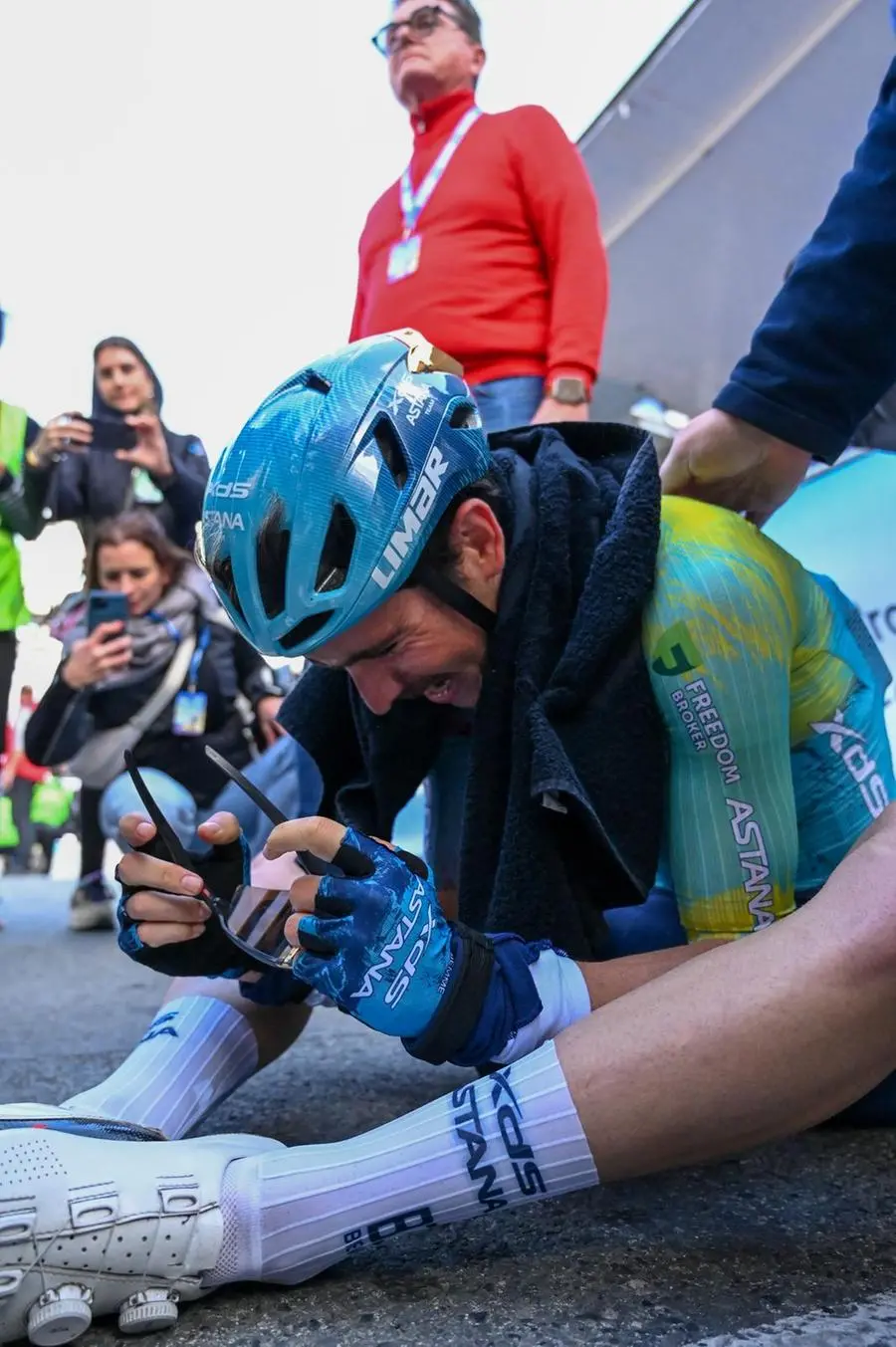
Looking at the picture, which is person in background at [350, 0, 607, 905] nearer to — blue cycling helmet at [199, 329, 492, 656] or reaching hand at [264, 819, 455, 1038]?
blue cycling helmet at [199, 329, 492, 656]

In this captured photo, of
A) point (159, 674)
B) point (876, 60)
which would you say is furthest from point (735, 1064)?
point (876, 60)

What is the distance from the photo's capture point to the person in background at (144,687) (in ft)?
10.6

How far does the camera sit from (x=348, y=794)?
1528 mm

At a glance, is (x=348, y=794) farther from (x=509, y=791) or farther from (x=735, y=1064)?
(x=735, y=1064)

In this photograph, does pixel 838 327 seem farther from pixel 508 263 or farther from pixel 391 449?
pixel 508 263

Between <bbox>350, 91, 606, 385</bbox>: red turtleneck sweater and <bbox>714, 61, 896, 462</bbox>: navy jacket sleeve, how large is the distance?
0.87 m

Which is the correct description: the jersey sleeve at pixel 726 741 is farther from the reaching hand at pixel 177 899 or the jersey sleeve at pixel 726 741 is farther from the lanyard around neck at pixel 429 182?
the lanyard around neck at pixel 429 182

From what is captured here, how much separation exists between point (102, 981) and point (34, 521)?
157 cm

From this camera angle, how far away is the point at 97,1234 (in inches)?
32.3

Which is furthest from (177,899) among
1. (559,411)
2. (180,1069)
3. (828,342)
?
(559,411)

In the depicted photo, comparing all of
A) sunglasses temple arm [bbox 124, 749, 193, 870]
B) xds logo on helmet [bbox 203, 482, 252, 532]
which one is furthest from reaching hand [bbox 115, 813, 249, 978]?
xds logo on helmet [bbox 203, 482, 252, 532]

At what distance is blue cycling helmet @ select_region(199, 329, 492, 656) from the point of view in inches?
45.5

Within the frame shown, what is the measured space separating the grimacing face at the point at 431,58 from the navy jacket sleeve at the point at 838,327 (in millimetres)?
1333

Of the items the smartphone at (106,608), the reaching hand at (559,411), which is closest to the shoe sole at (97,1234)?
the reaching hand at (559,411)
